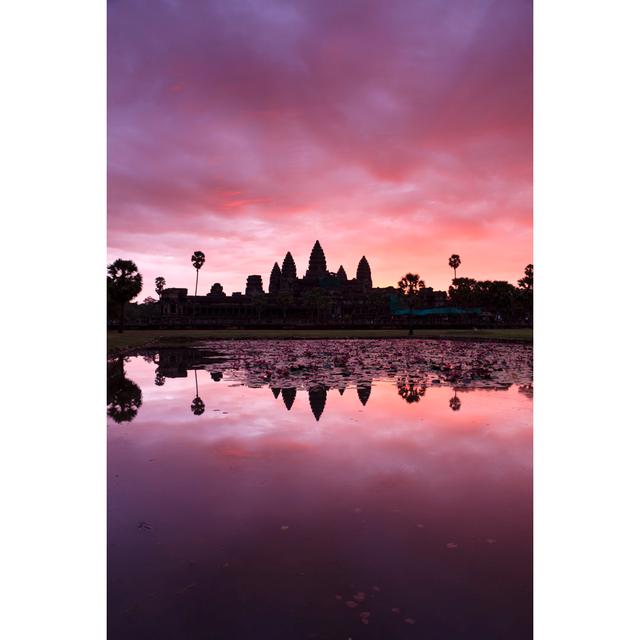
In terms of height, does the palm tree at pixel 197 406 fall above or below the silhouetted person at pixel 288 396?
below

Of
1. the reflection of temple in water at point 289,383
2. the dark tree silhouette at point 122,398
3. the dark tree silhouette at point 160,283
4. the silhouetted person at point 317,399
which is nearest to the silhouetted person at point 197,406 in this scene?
the reflection of temple in water at point 289,383

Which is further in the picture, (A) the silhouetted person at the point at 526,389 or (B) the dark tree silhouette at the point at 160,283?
(B) the dark tree silhouette at the point at 160,283

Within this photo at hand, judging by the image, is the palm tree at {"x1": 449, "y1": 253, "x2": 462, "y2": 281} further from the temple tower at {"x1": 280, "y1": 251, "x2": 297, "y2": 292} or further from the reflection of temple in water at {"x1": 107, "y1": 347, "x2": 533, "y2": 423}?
the reflection of temple in water at {"x1": 107, "y1": 347, "x2": 533, "y2": 423}

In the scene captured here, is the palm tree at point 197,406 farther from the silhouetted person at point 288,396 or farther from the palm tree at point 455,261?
the palm tree at point 455,261

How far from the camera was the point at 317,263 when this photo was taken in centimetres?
10756

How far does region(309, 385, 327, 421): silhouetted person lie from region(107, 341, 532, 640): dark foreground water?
0.11m

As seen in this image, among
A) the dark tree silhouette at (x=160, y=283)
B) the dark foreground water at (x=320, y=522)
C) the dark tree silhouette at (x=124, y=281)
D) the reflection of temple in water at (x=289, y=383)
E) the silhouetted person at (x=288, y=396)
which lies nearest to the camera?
the dark foreground water at (x=320, y=522)

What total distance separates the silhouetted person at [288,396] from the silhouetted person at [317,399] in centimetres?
39

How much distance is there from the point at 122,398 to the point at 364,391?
553cm

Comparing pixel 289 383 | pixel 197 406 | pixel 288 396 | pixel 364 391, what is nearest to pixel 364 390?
pixel 364 391

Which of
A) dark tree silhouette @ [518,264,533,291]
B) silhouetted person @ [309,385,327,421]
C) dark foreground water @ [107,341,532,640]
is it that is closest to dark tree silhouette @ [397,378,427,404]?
dark foreground water @ [107,341,532,640]

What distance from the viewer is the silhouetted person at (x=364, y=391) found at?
29.8 feet
